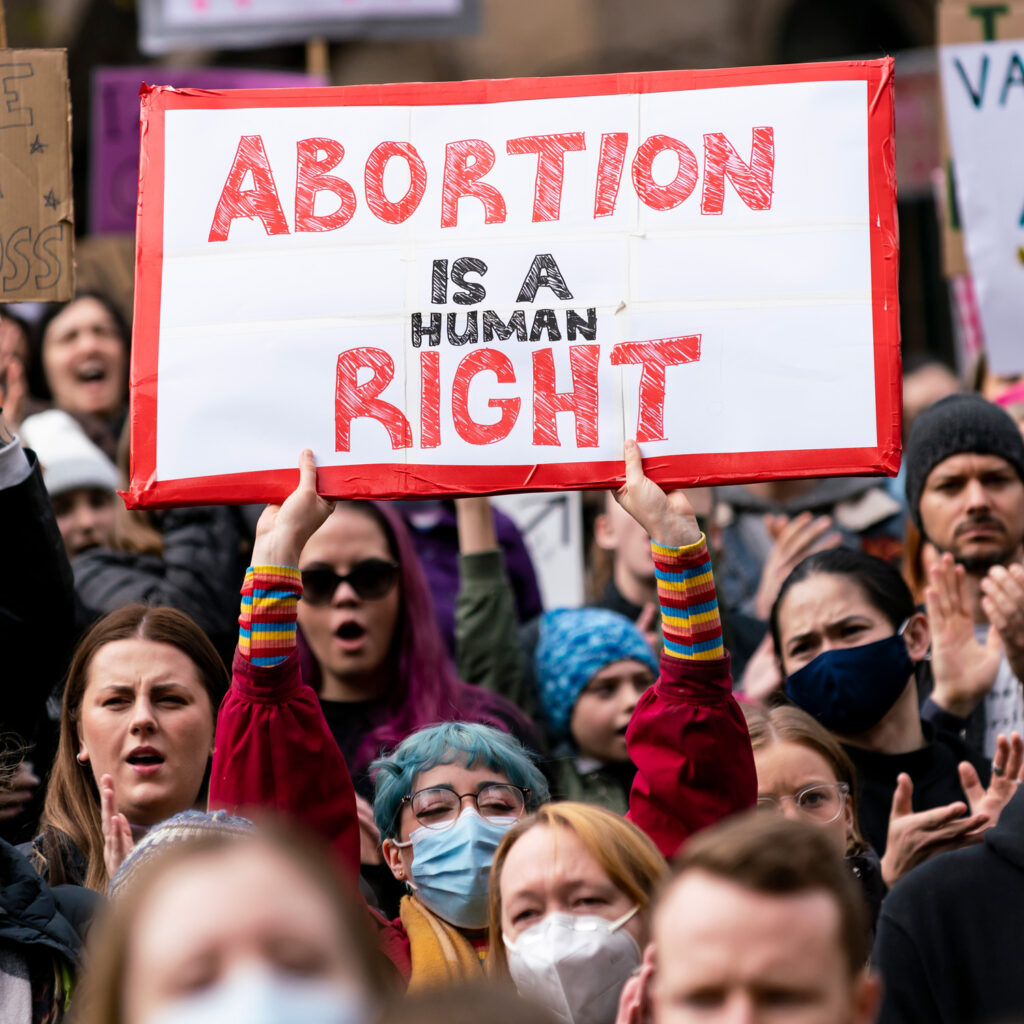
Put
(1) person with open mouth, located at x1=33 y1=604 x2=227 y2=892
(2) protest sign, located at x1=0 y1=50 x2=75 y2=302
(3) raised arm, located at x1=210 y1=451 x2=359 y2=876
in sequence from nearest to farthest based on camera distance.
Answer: (3) raised arm, located at x1=210 y1=451 x2=359 y2=876 → (1) person with open mouth, located at x1=33 y1=604 x2=227 y2=892 → (2) protest sign, located at x1=0 y1=50 x2=75 y2=302

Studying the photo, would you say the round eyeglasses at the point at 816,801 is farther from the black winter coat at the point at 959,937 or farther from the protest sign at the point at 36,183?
the protest sign at the point at 36,183

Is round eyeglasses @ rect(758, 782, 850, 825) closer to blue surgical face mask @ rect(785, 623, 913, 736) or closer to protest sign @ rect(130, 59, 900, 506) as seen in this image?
blue surgical face mask @ rect(785, 623, 913, 736)

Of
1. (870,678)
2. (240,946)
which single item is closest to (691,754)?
(870,678)

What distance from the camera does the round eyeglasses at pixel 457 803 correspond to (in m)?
3.59

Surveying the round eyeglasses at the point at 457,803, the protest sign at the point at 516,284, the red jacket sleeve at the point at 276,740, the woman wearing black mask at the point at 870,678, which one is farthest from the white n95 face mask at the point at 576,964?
the woman wearing black mask at the point at 870,678

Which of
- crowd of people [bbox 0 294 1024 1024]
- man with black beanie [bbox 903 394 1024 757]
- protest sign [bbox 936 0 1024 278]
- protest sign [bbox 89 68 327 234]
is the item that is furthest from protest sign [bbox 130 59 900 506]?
protest sign [bbox 89 68 327 234]

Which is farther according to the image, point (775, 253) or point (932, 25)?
point (932, 25)

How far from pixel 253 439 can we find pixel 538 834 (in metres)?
1.06

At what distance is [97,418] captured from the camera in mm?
6016

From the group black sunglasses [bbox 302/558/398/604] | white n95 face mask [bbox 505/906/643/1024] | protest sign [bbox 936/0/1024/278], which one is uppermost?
protest sign [bbox 936/0/1024/278]

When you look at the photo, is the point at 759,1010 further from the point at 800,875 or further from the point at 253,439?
the point at 253,439

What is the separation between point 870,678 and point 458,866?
124 cm

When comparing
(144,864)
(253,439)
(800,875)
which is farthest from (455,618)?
(800,875)

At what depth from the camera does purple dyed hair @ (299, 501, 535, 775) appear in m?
4.36
